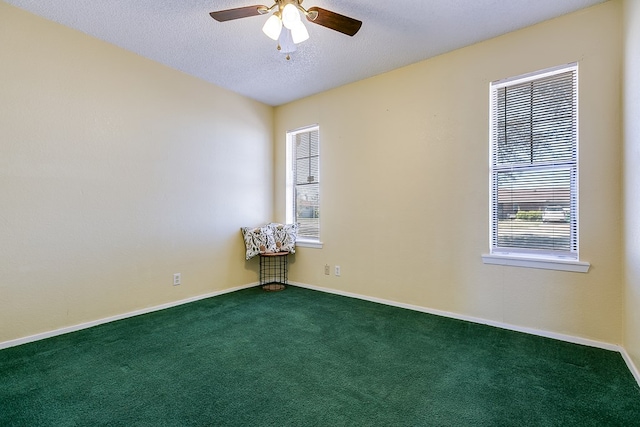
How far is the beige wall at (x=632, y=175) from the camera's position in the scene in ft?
6.44

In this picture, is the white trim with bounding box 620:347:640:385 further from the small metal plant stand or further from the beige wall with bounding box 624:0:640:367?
the small metal plant stand

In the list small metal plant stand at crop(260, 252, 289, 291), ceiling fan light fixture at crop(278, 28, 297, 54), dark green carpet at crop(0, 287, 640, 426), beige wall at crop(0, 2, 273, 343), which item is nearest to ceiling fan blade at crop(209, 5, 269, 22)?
ceiling fan light fixture at crop(278, 28, 297, 54)

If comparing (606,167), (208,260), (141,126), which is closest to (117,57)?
(141,126)

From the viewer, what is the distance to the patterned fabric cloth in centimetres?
413

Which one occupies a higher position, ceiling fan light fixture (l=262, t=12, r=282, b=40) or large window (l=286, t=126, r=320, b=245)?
ceiling fan light fixture (l=262, t=12, r=282, b=40)

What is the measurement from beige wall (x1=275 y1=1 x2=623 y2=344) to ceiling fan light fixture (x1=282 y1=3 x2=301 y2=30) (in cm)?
178

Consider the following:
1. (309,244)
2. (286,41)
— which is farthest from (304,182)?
(286,41)

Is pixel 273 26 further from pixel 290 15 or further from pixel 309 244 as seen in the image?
pixel 309 244

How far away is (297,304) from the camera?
139 inches

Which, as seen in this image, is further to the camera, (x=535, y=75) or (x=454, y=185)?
(x=454, y=185)

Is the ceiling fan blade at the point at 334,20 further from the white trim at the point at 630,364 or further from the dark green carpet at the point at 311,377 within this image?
the white trim at the point at 630,364

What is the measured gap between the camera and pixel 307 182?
443 centimetres

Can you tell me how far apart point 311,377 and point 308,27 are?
2.82m

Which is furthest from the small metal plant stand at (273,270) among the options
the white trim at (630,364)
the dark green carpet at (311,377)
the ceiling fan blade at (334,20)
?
the white trim at (630,364)
